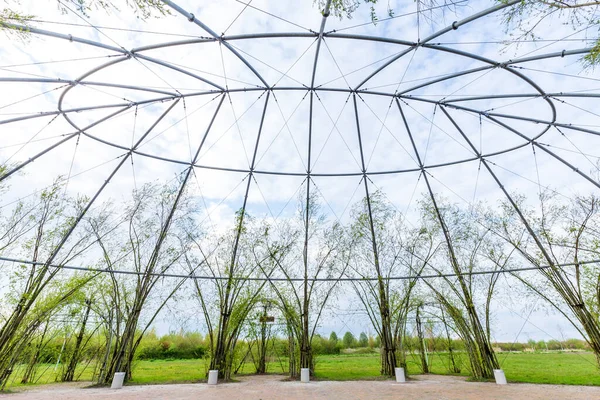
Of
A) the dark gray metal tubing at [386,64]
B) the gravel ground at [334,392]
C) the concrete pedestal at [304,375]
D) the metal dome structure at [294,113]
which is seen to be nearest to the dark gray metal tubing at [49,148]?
the metal dome structure at [294,113]

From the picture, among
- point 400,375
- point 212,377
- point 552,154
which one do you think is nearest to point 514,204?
point 552,154

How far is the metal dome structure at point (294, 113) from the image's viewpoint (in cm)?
771

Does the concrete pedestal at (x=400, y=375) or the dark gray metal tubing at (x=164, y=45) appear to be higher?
the dark gray metal tubing at (x=164, y=45)

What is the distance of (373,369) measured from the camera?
1585 centimetres

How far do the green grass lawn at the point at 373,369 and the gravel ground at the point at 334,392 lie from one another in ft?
6.22

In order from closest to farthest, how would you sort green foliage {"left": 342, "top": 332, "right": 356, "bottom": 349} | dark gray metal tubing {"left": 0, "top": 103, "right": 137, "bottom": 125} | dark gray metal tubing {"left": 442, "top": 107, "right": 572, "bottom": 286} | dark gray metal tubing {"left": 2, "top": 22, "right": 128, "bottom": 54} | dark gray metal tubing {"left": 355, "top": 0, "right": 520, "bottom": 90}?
dark gray metal tubing {"left": 2, "top": 22, "right": 128, "bottom": 54} → dark gray metal tubing {"left": 355, "top": 0, "right": 520, "bottom": 90} → dark gray metal tubing {"left": 0, "top": 103, "right": 137, "bottom": 125} → dark gray metal tubing {"left": 442, "top": 107, "right": 572, "bottom": 286} → green foliage {"left": 342, "top": 332, "right": 356, "bottom": 349}

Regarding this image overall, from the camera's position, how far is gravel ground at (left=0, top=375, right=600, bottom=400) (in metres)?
9.23

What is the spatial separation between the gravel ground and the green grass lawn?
190cm

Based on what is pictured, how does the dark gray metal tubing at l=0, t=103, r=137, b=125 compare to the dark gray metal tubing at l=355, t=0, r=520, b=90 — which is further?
the dark gray metal tubing at l=0, t=103, r=137, b=125

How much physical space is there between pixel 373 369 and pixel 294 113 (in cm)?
1446

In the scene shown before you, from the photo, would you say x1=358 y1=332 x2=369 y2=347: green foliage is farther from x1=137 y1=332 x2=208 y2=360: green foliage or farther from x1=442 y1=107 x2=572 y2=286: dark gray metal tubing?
x1=442 y1=107 x2=572 y2=286: dark gray metal tubing

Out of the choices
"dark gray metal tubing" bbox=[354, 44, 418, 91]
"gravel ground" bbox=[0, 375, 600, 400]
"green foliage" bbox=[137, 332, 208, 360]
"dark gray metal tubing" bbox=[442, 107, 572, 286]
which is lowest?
"gravel ground" bbox=[0, 375, 600, 400]

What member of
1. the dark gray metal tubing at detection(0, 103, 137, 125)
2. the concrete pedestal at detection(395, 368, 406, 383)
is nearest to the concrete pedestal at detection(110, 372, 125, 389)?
the dark gray metal tubing at detection(0, 103, 137, 125)

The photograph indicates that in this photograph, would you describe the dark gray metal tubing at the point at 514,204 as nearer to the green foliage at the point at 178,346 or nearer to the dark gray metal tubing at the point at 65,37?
the dark gray metal tubing at the point at 65,37
